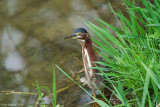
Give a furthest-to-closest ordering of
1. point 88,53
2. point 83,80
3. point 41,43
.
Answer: point 41,43
point 83,80
point 88,53

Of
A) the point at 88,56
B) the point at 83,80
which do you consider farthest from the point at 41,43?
the point at 88,56

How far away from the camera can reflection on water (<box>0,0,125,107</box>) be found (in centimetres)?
436

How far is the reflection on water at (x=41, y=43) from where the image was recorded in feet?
14.3

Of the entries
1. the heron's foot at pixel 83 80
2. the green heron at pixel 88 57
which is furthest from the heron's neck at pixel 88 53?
the heron's foot at pixel 83 80

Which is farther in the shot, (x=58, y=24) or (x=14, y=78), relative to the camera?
(x=58, y=24)

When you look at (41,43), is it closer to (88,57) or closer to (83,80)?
(83,80)

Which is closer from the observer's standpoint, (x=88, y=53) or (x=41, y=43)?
(x=88, y=53)

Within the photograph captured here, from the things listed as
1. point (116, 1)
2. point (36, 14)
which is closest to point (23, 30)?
point (36, 14)

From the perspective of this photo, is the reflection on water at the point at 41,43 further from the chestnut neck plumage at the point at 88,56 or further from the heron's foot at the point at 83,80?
the chestnut neck plumage at the point at 88,56

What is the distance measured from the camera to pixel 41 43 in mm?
5488

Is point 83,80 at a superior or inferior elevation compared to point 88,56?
inferior

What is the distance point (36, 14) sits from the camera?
645 centimetres

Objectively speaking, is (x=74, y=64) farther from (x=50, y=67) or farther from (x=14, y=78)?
(x=14, y=78)

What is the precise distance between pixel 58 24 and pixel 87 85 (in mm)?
2197
